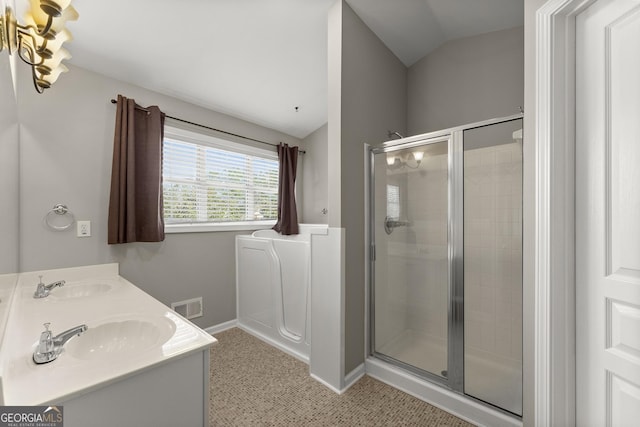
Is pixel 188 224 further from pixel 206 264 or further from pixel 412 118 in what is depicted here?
pixel 412 118

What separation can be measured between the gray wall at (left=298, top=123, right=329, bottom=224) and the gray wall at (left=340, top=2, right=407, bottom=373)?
118 centimetres

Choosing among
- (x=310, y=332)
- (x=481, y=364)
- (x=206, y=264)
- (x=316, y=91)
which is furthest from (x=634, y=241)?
(x=206, y=264)

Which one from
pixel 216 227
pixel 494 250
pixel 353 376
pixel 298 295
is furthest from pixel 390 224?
pixel 216 227

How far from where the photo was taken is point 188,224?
2.54m

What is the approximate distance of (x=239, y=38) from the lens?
1961mm

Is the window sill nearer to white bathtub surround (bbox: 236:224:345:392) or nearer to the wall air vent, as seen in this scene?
white bathtub surround (bbox: 236:224:345:392)

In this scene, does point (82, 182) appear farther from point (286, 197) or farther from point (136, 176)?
point (286, 197)

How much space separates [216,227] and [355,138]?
1.66 m

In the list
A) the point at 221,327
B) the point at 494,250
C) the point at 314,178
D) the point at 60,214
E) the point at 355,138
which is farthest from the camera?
the point at 314,178

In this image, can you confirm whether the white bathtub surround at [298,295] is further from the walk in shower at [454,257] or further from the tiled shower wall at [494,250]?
the tiled shower wall at [494,250]

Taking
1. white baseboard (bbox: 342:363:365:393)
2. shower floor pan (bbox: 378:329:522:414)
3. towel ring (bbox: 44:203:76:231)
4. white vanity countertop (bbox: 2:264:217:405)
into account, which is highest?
towel ring (bbox: 44:203:76:231)

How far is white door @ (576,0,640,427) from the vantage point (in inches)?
35.8

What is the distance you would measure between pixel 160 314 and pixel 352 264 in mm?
1203

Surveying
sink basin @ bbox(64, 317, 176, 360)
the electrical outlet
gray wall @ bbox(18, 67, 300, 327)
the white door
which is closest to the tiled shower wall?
the white door
